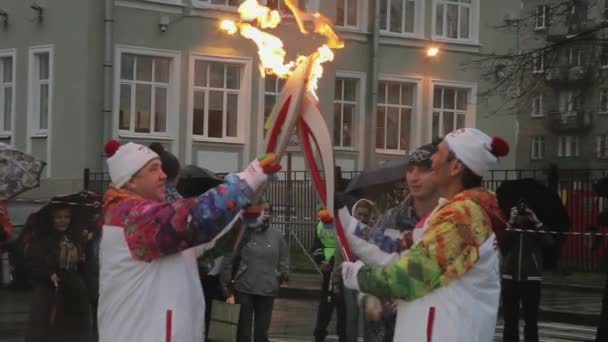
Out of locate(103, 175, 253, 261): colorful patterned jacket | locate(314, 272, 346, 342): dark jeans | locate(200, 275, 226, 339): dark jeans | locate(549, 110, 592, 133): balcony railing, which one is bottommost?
locate(314, 272, 346, 342): dark jeans

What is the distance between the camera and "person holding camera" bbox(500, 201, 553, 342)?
12875 mm

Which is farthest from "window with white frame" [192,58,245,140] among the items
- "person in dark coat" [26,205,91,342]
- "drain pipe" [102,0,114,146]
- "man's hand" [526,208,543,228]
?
"person in dark coat" [26,205,91,342]

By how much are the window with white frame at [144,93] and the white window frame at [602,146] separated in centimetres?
4640

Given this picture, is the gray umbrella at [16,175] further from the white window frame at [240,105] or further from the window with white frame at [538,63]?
the white window frame at [240,105]

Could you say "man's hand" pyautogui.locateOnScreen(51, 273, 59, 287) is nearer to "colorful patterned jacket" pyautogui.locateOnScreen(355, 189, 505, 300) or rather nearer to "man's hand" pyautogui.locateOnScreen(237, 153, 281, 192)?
"man's hand" pyautogui.locateOnScreen(237, 153, 281, 192)

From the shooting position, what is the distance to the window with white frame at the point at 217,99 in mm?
32000

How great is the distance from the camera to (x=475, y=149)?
520 cm

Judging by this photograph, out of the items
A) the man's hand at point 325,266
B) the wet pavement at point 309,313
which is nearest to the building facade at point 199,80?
the wet pavement at point 309,313

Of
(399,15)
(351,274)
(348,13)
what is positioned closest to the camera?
(351,274)

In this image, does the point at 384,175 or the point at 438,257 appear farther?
the point at 384,175

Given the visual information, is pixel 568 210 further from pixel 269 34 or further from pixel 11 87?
pixel 269 34

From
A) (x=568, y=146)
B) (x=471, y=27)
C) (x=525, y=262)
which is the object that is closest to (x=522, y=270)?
(x=525, y=262)

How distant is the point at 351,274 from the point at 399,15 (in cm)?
3111

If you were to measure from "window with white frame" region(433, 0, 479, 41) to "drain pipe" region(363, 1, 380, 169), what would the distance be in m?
2.74
